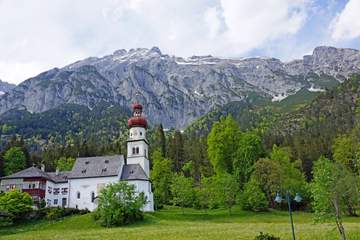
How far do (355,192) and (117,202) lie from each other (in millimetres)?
32896

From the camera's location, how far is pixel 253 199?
65.8 metres

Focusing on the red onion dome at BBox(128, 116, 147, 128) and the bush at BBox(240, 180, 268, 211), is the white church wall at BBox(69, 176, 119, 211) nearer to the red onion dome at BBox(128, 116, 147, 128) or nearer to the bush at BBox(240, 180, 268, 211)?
the red onion dome at BBox(128, 116, 147, 128)

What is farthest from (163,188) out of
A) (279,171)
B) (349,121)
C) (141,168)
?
(349,121)

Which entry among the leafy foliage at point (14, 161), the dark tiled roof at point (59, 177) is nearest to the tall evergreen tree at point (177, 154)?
the dark tiled roof at point (59, 177)

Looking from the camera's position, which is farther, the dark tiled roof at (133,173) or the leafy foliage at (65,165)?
the leafy foliage at (65,165)

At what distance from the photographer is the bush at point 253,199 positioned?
65875 millimetres

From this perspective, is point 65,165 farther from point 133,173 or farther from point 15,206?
point 15,206

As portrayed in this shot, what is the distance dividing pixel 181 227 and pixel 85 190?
32.1 m

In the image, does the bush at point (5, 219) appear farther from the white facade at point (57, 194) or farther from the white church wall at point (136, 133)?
the white church wall at point (136, 133)

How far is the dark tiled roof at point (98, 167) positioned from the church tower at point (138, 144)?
3681mm

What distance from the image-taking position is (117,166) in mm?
74812

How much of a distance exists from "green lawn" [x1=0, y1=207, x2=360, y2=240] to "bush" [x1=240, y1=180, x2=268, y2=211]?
1727 millimetres

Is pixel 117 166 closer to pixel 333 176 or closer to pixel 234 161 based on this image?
pixel 234 161

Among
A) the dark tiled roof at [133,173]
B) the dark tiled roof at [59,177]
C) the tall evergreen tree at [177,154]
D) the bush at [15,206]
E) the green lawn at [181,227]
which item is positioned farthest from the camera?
the tall evergreen tree at [177,154]
